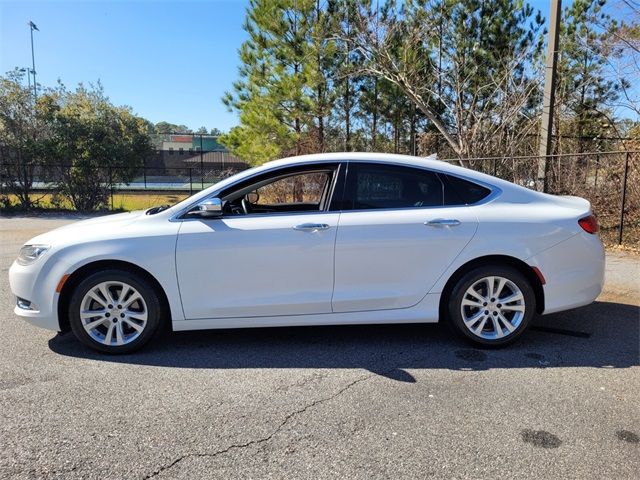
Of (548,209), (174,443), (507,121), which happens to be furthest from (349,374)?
(507,121)

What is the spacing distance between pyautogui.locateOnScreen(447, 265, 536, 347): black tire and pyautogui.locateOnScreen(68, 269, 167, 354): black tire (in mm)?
2453

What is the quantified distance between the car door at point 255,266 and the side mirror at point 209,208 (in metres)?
0.06

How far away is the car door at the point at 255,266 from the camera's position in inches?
159

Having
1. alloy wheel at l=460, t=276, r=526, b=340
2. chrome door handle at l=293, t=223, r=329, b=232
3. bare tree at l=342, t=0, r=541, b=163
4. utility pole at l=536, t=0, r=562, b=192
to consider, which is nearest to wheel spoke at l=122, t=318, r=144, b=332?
chrome door handle at l=293, t=223, r=329, b=232

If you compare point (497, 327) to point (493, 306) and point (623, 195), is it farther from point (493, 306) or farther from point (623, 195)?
point (623, 195)

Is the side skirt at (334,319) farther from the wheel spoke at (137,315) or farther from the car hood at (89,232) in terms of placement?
the car hood at (89,232)

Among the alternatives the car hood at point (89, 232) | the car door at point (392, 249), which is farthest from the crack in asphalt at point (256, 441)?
the car hood at point (89, 232)

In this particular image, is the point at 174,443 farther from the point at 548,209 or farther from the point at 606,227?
the point at 606,227

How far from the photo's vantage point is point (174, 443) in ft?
9.45

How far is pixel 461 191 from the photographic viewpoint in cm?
432

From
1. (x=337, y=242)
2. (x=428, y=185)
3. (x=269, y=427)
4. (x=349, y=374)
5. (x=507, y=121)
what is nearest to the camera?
(x=269, y=427)

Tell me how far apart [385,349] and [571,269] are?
1708mm

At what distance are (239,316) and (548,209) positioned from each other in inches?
109

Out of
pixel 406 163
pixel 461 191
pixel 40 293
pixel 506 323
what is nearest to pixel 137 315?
pixel 40 293
